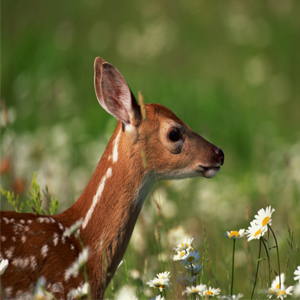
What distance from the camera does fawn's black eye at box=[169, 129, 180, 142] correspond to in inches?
119

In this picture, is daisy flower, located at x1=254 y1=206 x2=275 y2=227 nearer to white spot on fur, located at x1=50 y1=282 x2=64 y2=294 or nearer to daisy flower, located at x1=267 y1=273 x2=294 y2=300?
daisy flower, located at x1=267 y1=273 x2=294 y2=300

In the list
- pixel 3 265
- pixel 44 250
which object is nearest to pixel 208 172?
pixel 44 250

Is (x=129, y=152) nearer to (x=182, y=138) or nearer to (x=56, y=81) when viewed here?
(x=182, y=138)

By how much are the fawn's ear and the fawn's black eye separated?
23 cm

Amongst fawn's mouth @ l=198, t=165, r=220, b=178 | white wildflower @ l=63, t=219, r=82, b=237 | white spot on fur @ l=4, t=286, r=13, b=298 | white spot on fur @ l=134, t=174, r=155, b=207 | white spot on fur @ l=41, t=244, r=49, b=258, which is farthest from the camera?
fawn's mouth @ l=198, t=165, r=220, b=178

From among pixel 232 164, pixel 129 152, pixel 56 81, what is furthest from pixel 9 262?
pixel 56 81

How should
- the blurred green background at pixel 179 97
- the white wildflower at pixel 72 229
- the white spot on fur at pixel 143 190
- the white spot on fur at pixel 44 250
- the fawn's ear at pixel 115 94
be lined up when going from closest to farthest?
the white spot on fur at pixel 44 250 → the white wildflower at pixel 72 229 → the white spot on fur at pixel 143 190 → the fawn's ear at pixel 115 94 → the blurred green background at pixel 179 97

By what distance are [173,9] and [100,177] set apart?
37.5 ft

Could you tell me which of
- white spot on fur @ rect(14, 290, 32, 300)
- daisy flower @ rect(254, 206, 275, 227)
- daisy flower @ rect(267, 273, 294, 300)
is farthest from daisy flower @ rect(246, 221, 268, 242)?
white spot on fur @ rect(14, 290, 32, 300)

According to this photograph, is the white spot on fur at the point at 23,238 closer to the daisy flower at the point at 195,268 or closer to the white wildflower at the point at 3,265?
the white wildflower at the point at 3,265

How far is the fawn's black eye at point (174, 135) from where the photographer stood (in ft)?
9.92

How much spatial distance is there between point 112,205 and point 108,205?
23mm

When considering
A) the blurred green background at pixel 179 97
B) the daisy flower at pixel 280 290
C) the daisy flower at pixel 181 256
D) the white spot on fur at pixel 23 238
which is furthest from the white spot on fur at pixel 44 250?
the daisy flower at pixel 280 290

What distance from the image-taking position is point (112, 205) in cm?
279
